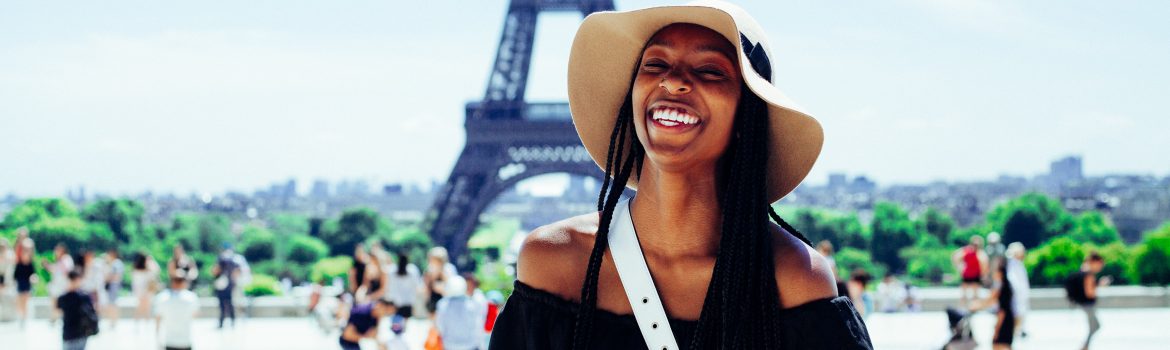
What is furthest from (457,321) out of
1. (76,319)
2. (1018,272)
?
(1018,272)

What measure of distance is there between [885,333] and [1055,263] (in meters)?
12.7

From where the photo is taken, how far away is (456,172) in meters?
28.5

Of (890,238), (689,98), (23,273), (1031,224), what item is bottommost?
(23,273)

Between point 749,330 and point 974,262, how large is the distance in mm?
11100

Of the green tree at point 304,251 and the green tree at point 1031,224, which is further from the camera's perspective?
the green tree at point 304,251

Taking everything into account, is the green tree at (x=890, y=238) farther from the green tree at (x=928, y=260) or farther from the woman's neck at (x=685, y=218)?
the woman's neck at (x=685, y=218)

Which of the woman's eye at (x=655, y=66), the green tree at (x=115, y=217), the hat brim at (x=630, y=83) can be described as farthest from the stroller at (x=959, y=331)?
the green tree at (x=115, y=217)

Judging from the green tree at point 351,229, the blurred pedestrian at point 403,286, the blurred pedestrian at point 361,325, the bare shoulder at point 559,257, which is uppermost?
the green tree at point 351,229

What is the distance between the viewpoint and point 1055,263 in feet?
77.4

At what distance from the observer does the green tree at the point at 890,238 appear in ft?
168

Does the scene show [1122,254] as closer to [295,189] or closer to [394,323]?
[394,323]

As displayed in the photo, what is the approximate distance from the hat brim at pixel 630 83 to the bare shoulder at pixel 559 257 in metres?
0.15

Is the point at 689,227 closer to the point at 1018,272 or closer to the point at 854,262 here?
the point at 1018,272

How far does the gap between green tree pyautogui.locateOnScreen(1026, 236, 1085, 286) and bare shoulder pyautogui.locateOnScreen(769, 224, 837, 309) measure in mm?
22792
